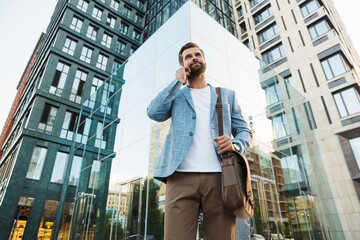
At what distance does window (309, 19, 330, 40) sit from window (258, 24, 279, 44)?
2.96 m

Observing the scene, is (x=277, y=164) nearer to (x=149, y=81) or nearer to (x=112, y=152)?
(x=149, y=81)

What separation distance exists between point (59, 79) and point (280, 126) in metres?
15.8

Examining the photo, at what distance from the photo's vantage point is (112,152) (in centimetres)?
828

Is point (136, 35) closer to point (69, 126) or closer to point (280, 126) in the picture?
point (69, 126)

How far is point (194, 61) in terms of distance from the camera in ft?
5.76

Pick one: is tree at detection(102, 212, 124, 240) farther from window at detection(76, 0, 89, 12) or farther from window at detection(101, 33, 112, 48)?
window at detection(76, 0, 89, 12)

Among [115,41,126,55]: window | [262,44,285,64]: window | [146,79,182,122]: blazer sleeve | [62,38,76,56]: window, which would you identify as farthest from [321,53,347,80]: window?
[62,38,76,56]: window

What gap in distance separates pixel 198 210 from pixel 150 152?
4.94 m

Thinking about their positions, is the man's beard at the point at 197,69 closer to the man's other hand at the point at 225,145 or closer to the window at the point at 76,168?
the man's other hand at the point at 225,145

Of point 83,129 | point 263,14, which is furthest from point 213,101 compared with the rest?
point 263,14

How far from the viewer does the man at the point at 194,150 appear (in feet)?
4.07

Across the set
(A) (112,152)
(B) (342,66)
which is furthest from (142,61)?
(B) (342,66)

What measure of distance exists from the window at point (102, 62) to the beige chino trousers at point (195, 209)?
65.3 ft

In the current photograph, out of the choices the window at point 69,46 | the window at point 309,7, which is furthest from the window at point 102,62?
the window at point 309,7
